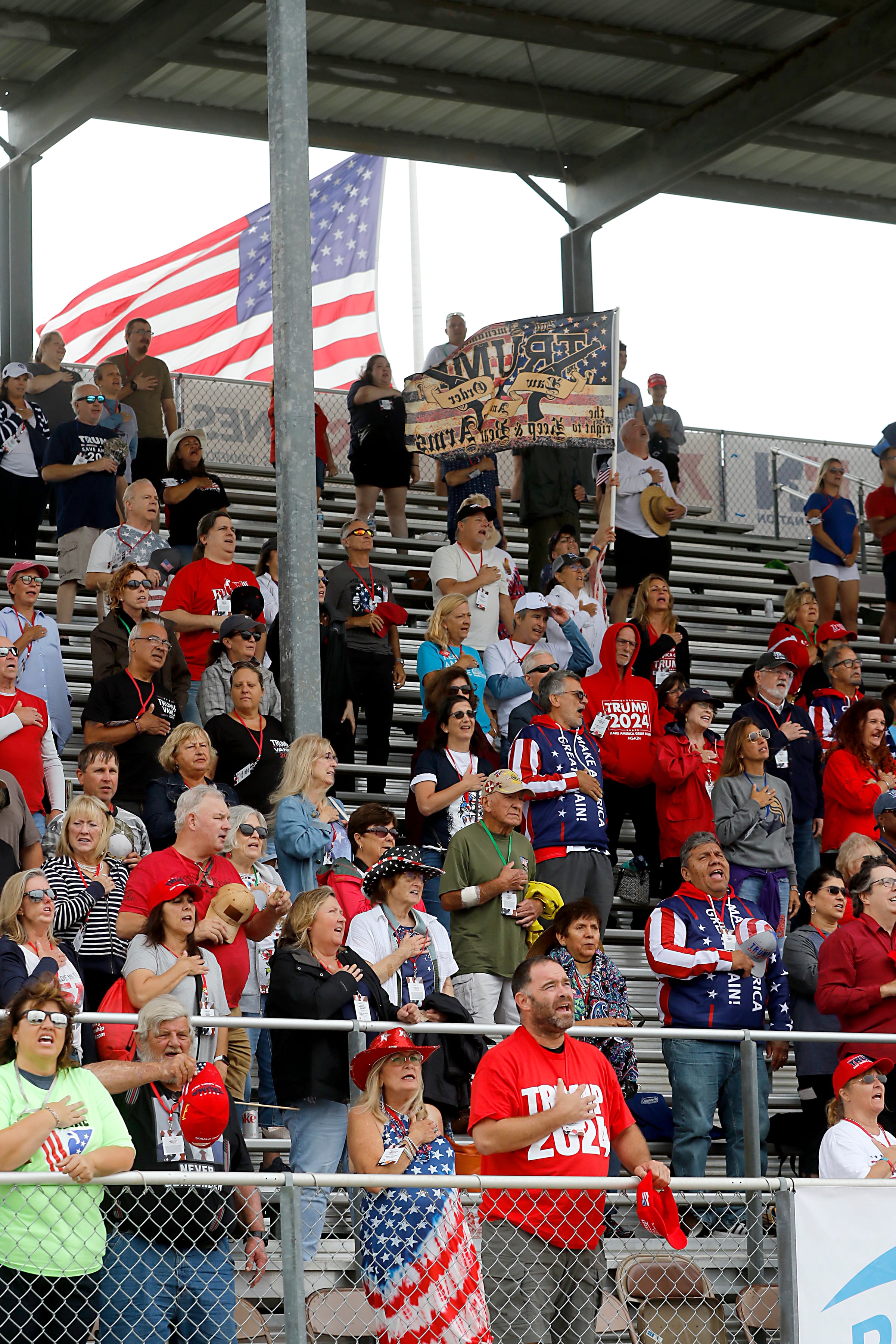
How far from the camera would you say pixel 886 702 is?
11391 mm

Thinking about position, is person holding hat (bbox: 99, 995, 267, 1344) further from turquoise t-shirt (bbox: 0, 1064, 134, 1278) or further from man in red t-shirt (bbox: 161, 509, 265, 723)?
man in red t-shirt (bbox: 161, 509, 265, 723)

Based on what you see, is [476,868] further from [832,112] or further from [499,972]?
[832,112]

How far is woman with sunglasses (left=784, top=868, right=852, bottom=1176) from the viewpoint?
8055 millimetres

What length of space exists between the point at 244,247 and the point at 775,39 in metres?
6.39

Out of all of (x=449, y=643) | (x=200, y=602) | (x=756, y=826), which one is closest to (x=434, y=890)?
(x=756, y=826)

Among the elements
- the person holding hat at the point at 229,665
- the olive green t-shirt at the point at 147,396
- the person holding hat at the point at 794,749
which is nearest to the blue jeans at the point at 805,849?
the person holding hat at the point at 794,749

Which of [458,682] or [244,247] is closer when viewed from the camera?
[458,682]

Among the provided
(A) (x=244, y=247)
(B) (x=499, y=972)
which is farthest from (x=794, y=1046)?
(A) (x=244, y=247)

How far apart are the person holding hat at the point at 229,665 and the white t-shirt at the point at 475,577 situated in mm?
1720

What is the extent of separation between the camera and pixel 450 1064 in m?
7.13

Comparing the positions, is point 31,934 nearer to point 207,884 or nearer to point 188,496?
point 207,884

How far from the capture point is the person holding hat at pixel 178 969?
634cm

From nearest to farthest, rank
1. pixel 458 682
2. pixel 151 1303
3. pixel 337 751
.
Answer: pixel 151 1303 → pixel 458 682 → pixel 337 751

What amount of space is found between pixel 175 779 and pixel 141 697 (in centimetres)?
68
